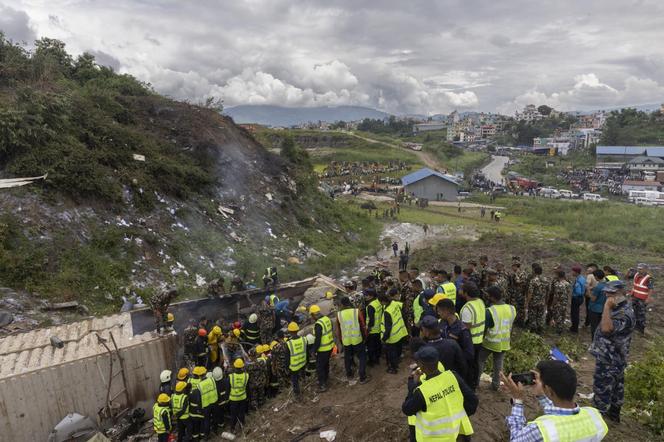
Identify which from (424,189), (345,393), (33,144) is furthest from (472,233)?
(33,144)

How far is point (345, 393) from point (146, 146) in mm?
14217

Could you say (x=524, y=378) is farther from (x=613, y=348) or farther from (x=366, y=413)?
(x=366, y=413)

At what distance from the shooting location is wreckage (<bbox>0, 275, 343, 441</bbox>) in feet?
20.7

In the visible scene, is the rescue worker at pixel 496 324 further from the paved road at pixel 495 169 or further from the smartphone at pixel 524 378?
the paved road at pixel 495 169

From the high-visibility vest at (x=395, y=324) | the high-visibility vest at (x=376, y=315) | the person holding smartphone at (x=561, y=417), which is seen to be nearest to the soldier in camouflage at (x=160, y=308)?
the high-visibility vest at (x=376, y=315)

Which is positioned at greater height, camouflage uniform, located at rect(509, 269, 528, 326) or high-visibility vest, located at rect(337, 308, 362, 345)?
high-visibility vest, located at rect(337, 308, 362, 345)

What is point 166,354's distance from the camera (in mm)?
7703

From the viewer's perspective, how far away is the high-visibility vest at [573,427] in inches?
88.0

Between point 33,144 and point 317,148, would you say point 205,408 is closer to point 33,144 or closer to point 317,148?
point 33,144

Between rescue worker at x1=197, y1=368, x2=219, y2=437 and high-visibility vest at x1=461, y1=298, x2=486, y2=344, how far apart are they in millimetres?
3905

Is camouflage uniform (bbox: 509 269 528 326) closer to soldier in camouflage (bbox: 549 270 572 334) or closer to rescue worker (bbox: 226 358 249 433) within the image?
soldier in camouflage (bbox: 549 270 572 334)

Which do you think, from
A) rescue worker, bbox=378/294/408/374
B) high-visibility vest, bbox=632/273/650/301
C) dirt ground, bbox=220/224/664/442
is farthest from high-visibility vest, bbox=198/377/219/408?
high-visibility vest, bbox=632/273/650/301

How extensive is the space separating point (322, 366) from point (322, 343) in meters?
0.49

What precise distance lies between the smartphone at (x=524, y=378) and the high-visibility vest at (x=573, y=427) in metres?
0.50
